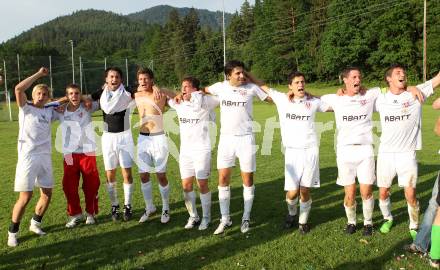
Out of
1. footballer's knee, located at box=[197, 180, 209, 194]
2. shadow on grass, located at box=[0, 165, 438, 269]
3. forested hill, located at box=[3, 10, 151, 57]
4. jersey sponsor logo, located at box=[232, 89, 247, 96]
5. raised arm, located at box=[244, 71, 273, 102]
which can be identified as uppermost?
forested hill, located at box=[3, 10, 151, 57]

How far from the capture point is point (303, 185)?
6398 mm

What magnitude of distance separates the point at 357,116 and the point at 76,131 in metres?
4.29

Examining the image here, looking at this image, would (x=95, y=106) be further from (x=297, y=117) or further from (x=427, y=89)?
(x=427, y=89)

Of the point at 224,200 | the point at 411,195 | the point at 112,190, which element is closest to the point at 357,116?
the point at 411,195

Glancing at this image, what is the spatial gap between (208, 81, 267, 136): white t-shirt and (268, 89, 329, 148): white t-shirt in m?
0.52

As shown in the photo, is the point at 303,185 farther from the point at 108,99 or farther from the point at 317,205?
the point at 108,99

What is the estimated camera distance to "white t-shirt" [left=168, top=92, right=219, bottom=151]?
6.61 metres

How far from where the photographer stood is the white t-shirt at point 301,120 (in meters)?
6.30

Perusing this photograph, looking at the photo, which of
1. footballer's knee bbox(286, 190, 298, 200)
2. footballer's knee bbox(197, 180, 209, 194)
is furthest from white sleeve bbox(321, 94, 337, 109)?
footballer's knee bbox(197, 180, 209, 194)

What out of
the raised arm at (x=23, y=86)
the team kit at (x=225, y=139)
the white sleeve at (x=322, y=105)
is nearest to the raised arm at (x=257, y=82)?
the team kit at (x=225, y=139)

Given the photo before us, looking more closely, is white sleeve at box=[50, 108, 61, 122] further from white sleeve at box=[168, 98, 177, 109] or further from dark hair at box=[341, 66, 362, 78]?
dark hair at box=[341, 66, 362, 78]

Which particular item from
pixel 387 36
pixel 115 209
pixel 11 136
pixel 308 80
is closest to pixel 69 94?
pixel 115 209

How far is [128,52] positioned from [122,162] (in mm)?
126798

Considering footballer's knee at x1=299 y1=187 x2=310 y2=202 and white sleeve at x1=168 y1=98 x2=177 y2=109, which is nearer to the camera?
footballer's knee at x1=299 y1=187 x2=310 y2=202
